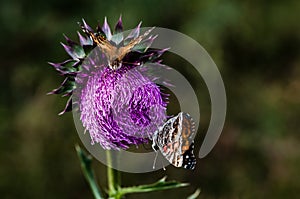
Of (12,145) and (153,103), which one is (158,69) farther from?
(12,145)

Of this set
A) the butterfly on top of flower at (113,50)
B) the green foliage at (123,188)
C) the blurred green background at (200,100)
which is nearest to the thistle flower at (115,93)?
the butterfly on top of flower at (113,50)

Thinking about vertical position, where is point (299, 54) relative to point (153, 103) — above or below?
above

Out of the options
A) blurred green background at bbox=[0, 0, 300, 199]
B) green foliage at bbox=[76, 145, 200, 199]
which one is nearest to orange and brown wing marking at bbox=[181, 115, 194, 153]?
green foliage at bbox=[76, 145, 200, 199]

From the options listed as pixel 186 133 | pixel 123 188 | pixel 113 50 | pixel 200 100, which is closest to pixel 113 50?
pixel 113 50

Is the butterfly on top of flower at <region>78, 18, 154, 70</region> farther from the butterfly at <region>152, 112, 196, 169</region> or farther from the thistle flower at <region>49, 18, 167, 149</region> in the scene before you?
the butterfly at <region>152, 112, 196, 169</region>

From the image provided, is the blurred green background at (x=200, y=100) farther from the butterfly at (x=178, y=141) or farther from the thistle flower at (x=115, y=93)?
the butterfly at (x=178, y=141)

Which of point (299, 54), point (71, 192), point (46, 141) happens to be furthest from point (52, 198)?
point (299, 54)

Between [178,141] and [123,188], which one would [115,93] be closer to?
[178,141]
